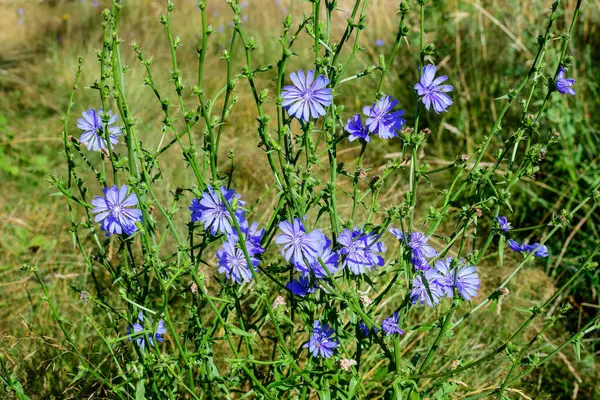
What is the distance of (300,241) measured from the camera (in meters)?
1.42

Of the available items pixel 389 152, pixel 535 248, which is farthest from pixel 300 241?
pixel 389 152

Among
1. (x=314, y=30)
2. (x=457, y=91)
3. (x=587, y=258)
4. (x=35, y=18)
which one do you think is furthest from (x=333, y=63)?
(x=35, y=18)

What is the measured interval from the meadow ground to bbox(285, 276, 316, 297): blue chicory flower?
0.75 meters

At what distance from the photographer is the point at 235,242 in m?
1.57

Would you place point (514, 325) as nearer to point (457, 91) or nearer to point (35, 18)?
point (457, 91)

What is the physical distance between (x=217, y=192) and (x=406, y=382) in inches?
26.8

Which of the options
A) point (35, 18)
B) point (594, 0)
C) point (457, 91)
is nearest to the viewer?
point (594, 0)

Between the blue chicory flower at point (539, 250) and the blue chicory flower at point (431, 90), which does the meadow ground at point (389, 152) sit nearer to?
the blue chicory flower at point (539, 250)

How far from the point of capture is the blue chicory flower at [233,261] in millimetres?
1519

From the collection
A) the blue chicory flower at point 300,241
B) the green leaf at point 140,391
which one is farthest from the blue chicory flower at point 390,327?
the green leaf at point 140,391

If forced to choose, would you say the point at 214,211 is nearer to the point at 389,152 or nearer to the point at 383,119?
the point at 383,119

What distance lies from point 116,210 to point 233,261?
310 millimetres

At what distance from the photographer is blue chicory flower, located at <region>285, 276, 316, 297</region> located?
1605 mm

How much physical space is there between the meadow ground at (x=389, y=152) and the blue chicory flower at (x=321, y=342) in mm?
732
